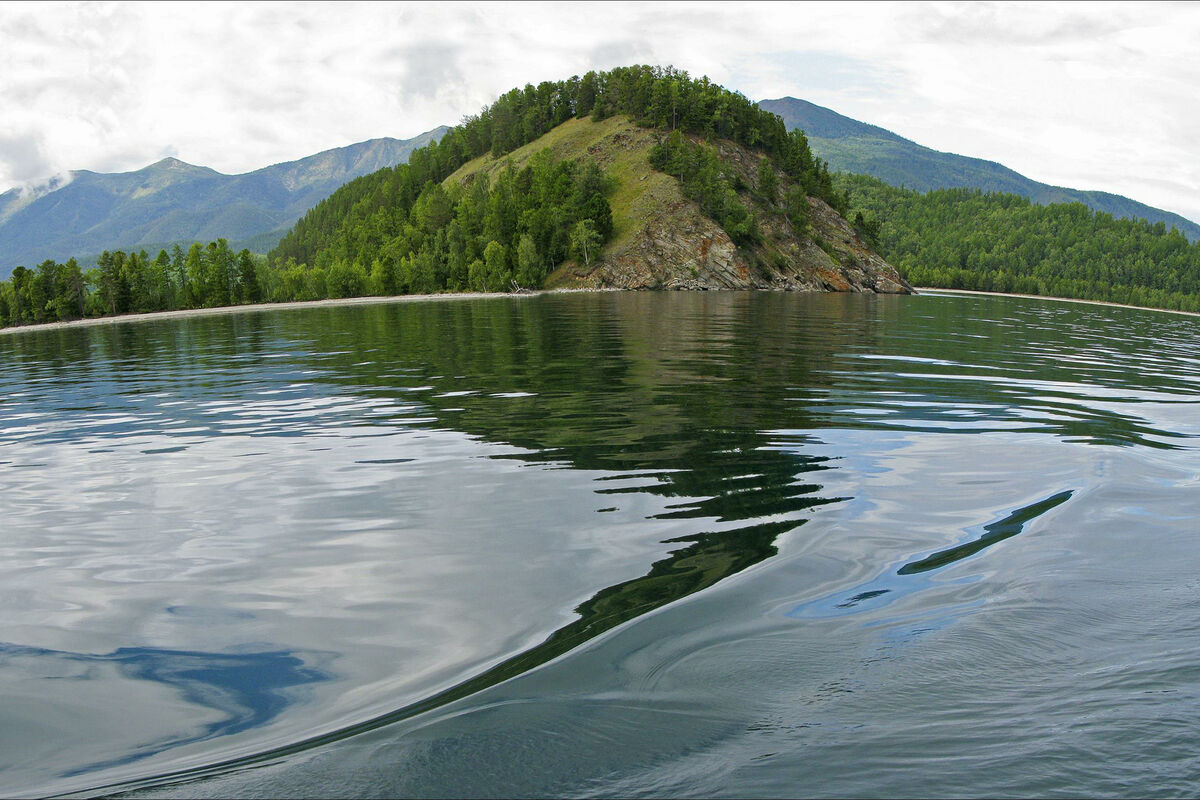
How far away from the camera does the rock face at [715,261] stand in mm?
Answer: 161375

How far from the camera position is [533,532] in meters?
10.1

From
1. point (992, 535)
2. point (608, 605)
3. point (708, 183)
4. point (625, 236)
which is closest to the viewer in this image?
point (608, 605)

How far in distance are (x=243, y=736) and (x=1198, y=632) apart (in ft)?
27.8

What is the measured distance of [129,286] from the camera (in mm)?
125812

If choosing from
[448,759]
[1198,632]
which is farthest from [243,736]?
[1198,632]

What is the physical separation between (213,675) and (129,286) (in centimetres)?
14548

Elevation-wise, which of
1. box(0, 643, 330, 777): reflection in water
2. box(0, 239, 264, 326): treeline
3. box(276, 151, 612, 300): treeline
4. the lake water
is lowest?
box(0, 643, 330, 777): reflection in water

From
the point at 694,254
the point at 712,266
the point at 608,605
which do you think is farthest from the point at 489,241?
the point at 608,605

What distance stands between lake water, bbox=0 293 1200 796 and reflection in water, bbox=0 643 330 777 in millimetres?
37

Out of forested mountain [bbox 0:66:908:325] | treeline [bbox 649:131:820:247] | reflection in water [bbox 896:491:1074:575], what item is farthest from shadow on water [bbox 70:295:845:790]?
treeline [bbox 649:131:820:247]

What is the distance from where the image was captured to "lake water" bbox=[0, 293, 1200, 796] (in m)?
4.96

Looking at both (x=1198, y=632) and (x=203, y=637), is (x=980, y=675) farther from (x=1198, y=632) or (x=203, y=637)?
(x=203, y=637)

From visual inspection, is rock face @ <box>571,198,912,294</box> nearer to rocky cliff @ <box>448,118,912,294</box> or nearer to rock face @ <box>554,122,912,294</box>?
rock face @ <box>554,122,912,294</box>

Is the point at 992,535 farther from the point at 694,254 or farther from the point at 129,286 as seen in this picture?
the point at 694,254
